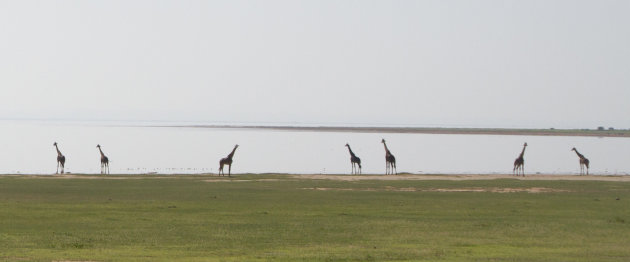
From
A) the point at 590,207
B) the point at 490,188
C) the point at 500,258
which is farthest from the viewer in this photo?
the point at 490,188

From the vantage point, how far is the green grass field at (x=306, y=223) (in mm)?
19406

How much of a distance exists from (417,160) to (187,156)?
63.7 ft

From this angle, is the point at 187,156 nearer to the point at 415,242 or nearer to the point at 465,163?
the point at 465,163

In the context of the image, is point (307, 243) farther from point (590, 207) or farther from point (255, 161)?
point (255, 161)

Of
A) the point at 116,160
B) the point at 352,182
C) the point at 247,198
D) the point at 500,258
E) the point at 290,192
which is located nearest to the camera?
the point at 500,258

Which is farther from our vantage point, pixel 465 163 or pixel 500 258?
pixel 465 163

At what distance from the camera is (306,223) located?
81.2ft

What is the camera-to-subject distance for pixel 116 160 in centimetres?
7588

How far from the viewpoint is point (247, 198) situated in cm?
3319

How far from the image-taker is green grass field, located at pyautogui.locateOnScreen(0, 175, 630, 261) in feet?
63.7

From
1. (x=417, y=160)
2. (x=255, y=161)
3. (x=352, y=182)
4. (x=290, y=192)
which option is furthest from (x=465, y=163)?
(x=290, y=192)

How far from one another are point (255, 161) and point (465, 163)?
16636mm

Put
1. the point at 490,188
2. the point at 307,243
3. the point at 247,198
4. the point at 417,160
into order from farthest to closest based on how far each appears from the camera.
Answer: the point at 417,160 < the point at 490,188 < the point at 247,198 < the point at 307,243

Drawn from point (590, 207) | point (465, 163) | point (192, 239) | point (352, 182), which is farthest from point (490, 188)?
point (465, 163)
